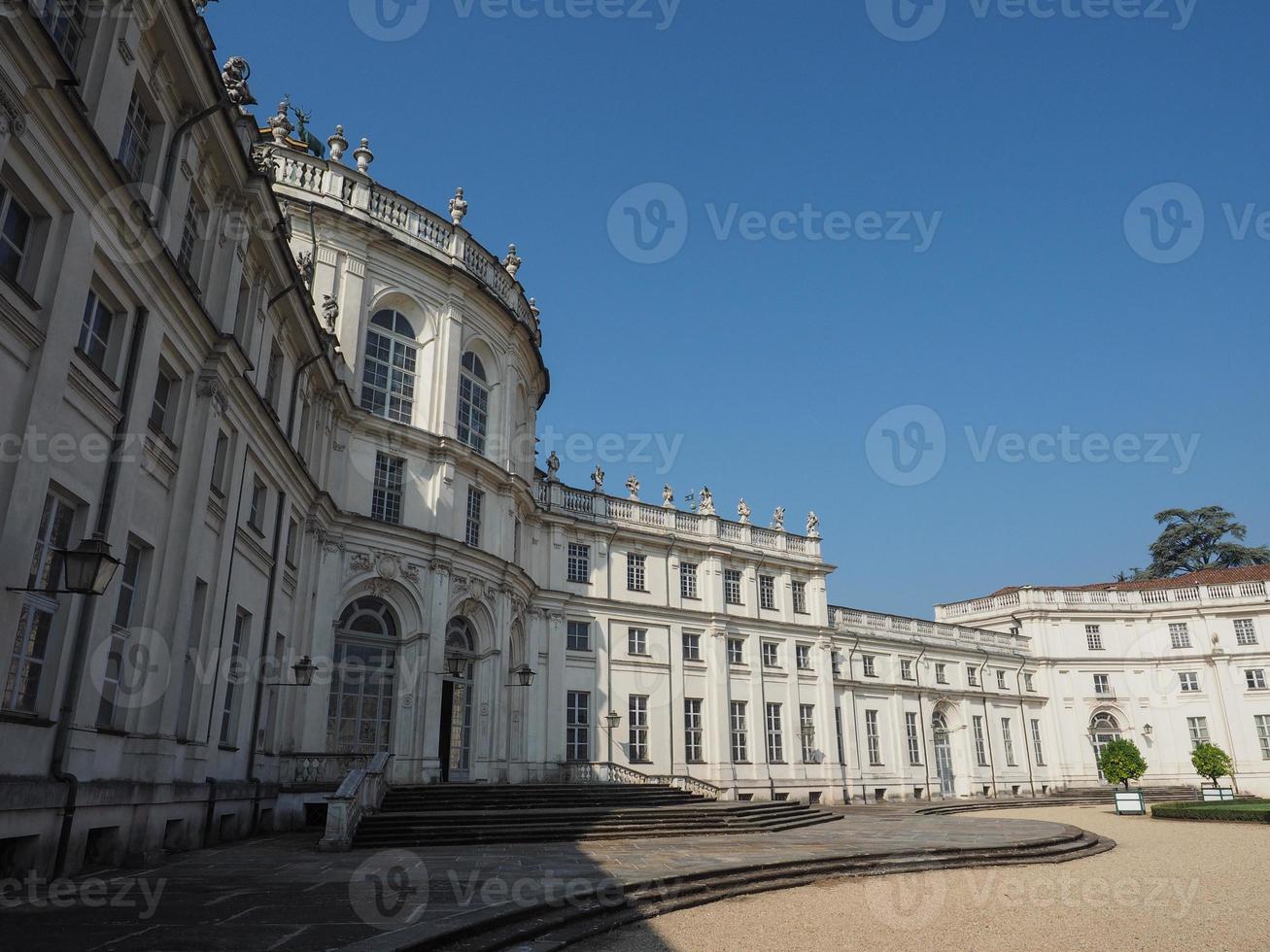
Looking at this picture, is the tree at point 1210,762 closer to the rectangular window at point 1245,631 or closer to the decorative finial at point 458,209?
the rectangular window at point 1245,631

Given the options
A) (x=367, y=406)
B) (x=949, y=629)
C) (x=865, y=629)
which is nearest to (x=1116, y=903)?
(x=367, y=406)

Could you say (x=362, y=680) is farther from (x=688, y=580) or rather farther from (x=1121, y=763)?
(x=1121, y=763)

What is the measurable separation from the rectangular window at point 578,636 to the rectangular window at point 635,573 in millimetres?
2574

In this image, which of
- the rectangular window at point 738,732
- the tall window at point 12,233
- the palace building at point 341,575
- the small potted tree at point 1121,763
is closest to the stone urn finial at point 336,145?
the palace building at point 341,575

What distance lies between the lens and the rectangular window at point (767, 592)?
36656mm

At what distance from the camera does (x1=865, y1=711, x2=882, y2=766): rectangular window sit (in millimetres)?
39406

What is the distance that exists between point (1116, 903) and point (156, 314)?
48.6ft

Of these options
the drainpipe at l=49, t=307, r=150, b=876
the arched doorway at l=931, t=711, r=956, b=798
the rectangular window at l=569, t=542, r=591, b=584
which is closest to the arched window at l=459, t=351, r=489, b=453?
the rectangular window at l=569, t=542, r=591, b=584

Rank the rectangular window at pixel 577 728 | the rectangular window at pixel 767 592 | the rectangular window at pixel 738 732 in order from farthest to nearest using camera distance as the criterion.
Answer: the rectangular window at pixel 767 592 < the rectangular window at pixel 738 732 < the rectangular window at pixel 577 728

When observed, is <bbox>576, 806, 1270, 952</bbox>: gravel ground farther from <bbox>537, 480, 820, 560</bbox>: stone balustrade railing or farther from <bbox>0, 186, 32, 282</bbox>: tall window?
<bbox>537, 480, 820, 560</bbox>: stone balustrade railing

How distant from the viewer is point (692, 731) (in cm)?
3259

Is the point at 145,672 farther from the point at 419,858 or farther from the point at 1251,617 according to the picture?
the point at 1251,617

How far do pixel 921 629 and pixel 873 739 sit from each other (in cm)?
728

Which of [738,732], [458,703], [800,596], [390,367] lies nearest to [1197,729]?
[800,596]
